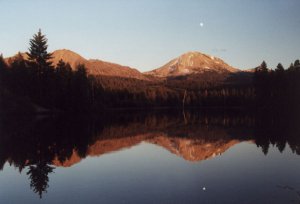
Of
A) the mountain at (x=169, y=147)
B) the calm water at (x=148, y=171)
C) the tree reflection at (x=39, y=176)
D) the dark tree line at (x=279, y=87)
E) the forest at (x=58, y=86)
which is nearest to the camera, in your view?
the calm water at (x=148, y=171)

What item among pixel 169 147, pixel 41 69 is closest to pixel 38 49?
pixel 41 69

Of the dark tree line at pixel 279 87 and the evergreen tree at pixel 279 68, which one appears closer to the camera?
the dark tree line at pixel 279 87

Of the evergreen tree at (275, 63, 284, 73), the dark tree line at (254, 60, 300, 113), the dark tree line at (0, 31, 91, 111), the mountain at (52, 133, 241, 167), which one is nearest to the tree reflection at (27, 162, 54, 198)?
the mountain at (52, 133, 241, 167)

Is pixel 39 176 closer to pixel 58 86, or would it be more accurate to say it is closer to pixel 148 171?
pixel 148 171

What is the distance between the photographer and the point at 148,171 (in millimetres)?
25828

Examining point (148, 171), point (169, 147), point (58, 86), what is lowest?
point (148, 171)

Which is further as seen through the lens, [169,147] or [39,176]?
[169,147]

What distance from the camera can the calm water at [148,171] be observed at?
1862cm

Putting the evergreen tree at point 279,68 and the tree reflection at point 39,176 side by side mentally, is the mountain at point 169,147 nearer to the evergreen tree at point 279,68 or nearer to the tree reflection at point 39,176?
the tree reflection at point 39,176

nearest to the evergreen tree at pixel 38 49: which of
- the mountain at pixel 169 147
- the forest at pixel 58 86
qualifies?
the forest at pixel 58 86

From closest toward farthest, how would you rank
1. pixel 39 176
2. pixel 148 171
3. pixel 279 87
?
pixel 39 176 → pixel 148 171 → pixel 279 87

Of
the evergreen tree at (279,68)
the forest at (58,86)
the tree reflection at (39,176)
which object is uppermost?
the evergreen tree at (279,68)

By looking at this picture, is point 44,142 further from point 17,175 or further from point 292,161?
point 292,161

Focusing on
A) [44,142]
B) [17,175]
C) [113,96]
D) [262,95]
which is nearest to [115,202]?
[17,175]
